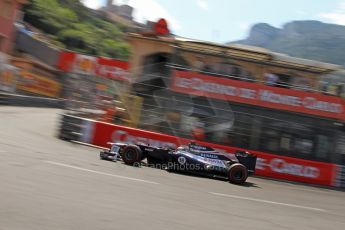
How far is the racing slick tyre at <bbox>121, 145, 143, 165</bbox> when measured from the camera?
12.3m

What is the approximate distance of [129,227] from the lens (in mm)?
5641

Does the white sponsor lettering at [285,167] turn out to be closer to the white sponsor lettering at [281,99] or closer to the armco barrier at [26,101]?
the white sponsor lettering at [281,99]

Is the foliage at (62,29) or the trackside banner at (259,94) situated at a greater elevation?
the foliage at (62,29)

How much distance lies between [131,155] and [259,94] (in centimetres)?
781

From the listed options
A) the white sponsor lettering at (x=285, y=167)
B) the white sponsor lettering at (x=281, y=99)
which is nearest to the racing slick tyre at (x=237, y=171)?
the white sponsor lettering at (x=285, y=167)

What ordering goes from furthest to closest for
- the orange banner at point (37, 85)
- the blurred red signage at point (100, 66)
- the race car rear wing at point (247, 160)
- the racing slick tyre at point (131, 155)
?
the orange banner at point (37, 85) → the blurred red signage at point (100, 66) → the race car rear wing at point (247, 160) → the racing slick tyre at point (131, 155)

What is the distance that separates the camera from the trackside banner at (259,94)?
722 inches

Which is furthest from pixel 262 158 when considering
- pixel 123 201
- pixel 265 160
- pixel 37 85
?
pixel 37 85

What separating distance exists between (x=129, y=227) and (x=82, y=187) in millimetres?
2299

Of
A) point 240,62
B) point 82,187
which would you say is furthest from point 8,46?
point 82,187

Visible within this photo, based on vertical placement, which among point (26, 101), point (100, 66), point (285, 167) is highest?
point (100, 66)

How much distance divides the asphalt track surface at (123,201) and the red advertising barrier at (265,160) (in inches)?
191

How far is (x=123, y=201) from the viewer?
715cm

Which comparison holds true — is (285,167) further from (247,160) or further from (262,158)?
(247,160)
